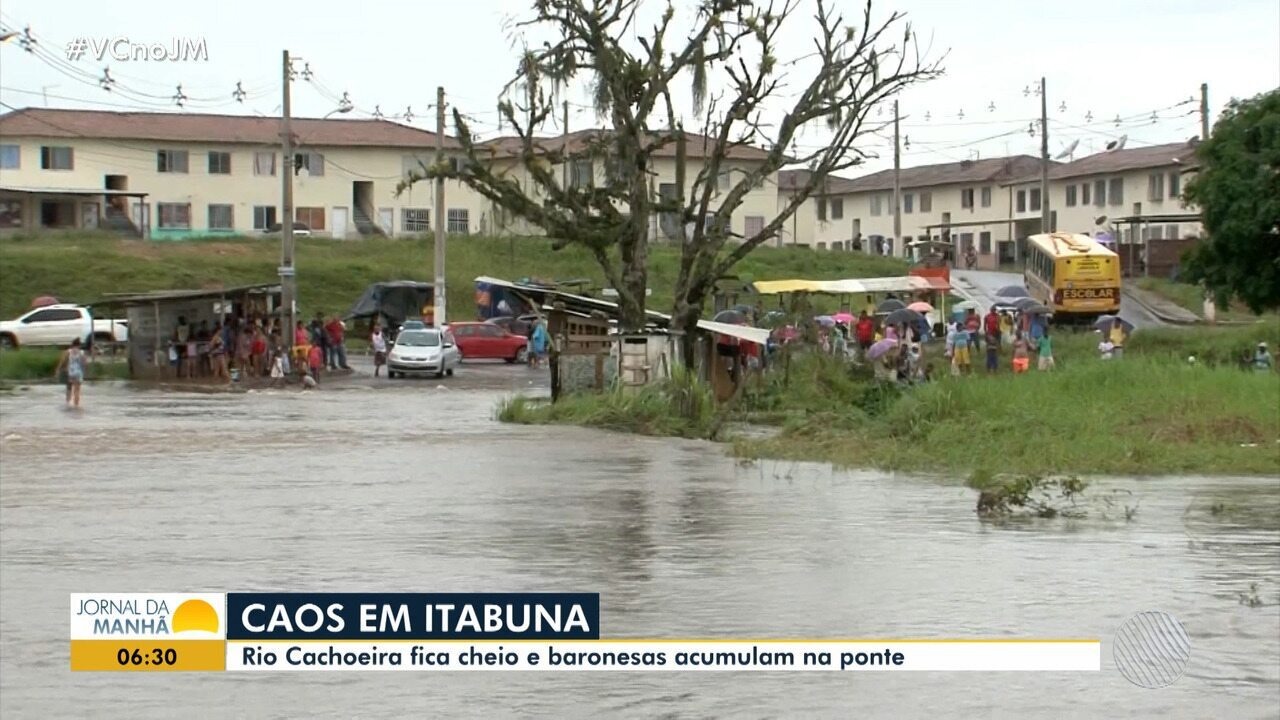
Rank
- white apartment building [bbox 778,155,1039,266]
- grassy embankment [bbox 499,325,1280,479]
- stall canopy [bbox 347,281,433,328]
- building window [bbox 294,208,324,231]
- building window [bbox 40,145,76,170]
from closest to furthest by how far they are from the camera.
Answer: grassy embankment [bbox 499,325,1280,479]
stall canopy [bbox 347,281,433,328]
building window [bbox 40,145,76,170]
building window [bbox 294,208,324,231]
white apartment building [bbox 778,155,1039,266]

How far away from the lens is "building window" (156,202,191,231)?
78.6 meters

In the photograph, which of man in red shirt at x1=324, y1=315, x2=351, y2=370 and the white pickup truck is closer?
man in red shirt at x1=324, y1=315, x2=351, y2=370

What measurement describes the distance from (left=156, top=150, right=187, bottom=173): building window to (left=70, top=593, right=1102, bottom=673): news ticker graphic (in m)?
71.3

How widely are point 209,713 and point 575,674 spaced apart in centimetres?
218

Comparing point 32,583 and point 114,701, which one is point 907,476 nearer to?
point 32,583

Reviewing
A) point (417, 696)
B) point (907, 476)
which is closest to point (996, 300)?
point (907, 476)

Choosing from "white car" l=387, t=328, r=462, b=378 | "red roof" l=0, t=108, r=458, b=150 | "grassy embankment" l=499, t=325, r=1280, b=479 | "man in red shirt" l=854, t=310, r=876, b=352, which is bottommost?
"grassy embankment" l=499, t=325, r=1280, b=479

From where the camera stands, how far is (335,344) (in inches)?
1969

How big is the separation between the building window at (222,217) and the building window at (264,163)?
2179mm

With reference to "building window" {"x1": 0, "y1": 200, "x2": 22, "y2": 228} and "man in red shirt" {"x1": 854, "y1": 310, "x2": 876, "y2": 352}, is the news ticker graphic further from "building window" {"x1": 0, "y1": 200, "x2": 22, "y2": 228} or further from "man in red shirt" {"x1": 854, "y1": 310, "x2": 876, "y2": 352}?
"building window" {"x1": 0, "y1": 200, "x2": 22, "y2": 228}

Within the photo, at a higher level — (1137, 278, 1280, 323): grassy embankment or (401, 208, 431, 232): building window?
(401, 208, 431, 232): building window

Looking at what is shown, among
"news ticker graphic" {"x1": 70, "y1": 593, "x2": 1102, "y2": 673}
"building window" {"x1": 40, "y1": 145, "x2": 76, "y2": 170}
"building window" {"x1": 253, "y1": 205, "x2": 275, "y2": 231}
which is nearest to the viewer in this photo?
"news ticker graphic" {"x1": 70, "y1": 593, "x2": 1102, "y2": 673}

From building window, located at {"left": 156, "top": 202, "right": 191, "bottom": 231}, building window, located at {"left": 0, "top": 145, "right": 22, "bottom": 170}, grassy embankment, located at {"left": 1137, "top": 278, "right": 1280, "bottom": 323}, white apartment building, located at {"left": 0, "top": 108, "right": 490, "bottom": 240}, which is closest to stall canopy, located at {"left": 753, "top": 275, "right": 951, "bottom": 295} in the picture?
grassy embankment, located at {"left": 1137, "top": 278, "right": 1280, "bottom": 323}

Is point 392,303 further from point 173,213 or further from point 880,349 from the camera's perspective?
point 880,349
